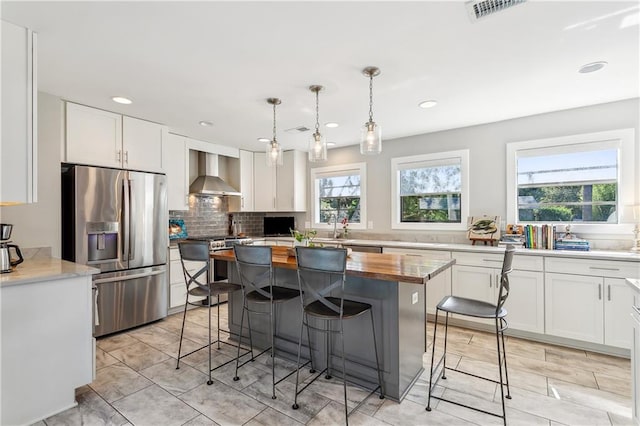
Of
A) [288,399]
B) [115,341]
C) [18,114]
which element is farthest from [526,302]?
[18,114]

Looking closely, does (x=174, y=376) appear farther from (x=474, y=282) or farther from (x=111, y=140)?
(x=474, y=282)

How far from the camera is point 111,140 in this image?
3.47m

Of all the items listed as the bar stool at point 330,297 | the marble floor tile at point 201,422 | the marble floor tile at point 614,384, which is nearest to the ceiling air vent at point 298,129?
the bar stool at point 330,297

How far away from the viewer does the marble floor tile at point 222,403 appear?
78.7 inches

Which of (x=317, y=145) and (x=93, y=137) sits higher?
(x=93, y=137)

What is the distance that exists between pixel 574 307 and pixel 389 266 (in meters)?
2.19

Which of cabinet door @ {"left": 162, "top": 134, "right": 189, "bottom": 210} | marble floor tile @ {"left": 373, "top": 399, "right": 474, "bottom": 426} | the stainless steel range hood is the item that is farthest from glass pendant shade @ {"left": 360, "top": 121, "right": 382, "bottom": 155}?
the stainless steel range hood

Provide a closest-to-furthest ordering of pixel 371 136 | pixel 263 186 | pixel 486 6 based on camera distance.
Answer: pixel 486 6, pixel 371 136, pixel 263 186

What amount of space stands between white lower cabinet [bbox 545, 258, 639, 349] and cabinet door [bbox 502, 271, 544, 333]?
0.06 m

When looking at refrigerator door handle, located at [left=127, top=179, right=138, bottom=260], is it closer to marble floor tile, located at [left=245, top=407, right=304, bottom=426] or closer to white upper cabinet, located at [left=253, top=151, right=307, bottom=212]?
white upper cabinet, located at [left=253, top=151, right=307, bottom=212]

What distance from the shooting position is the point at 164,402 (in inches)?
85.6

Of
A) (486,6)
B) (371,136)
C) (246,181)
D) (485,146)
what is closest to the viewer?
(486,6)

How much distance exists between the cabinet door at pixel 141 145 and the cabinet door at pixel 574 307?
4.57 m

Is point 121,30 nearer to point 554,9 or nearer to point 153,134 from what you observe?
point 153,134
